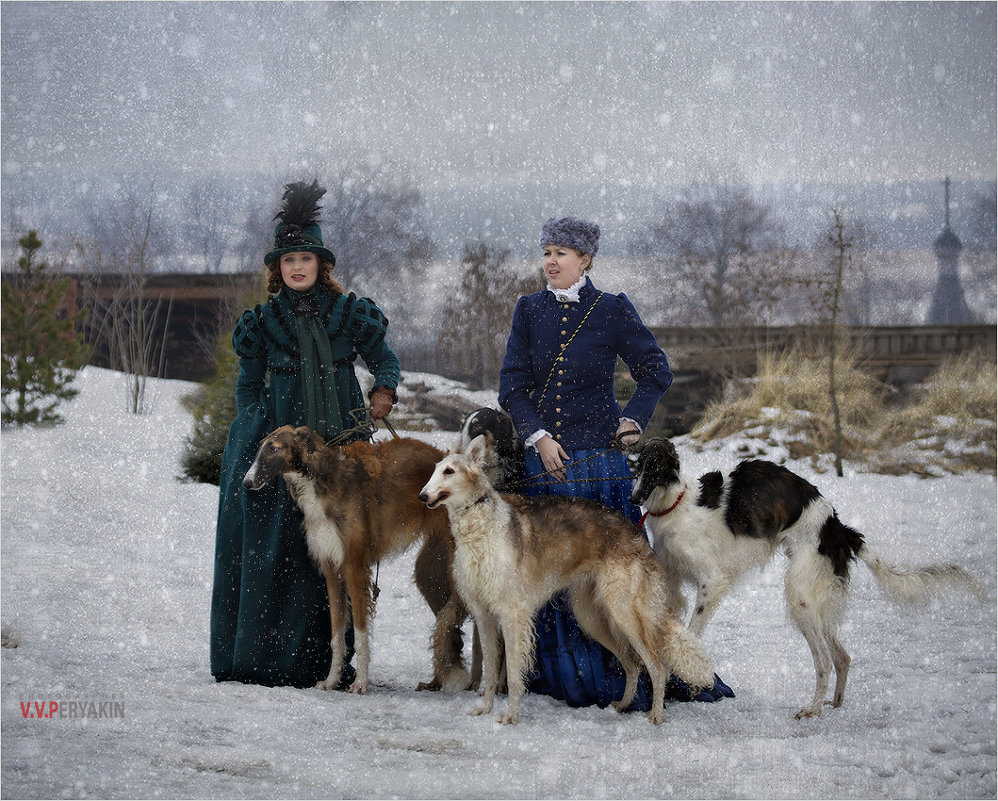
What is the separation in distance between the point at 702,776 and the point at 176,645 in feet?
A: 11.5

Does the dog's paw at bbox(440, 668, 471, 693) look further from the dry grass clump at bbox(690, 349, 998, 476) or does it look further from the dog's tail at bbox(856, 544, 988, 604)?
the dry grass clump at bbox(690, 349, 998, 476)

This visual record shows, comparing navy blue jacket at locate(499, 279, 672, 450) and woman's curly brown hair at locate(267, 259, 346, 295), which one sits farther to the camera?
woman's curly brown hair at locate(267, 259, 346, 295)

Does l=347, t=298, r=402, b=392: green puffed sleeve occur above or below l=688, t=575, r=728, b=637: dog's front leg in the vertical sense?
above

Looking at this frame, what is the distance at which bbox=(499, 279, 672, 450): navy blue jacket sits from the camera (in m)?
4.93

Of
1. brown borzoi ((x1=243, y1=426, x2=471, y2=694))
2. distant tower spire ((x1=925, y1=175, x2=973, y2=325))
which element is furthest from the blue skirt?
distant tower spire ((x1=925, y1=175, x2=973, y2=325))

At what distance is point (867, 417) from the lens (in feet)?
51.2

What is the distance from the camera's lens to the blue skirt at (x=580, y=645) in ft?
16.0

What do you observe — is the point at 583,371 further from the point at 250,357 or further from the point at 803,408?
the point at 803,408

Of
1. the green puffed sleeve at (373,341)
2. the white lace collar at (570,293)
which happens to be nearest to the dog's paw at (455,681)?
the green puffed sleeve at (373,341)

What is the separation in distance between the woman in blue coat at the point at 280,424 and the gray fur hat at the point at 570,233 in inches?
44.5

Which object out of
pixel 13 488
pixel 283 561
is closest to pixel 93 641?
pixel 283 561

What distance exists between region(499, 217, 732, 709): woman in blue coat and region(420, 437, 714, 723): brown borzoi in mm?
231

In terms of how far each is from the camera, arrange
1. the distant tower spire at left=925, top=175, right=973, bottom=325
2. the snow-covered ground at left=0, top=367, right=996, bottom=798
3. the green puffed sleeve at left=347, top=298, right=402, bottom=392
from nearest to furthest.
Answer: the snow-covered ground at left=0, top=367, right=996, bottom=798, the green puffed sleeve at left=347, top=298, right=402, bottom=392, the distant tower spire at left=925, top=175, right=973, bottom=325

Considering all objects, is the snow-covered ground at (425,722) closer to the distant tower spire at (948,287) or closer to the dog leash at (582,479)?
the dog leash at (582,479)
